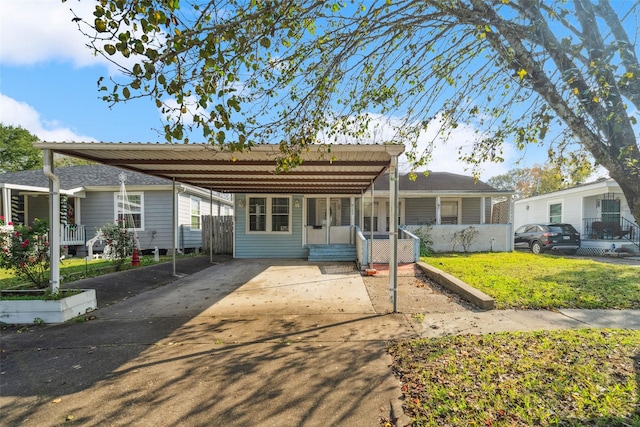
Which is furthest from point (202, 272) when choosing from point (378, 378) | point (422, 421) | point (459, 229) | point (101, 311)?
point (459, 229)

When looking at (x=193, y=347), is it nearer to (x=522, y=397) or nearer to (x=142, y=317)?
(x=142, y=317)

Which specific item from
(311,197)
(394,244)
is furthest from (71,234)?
(394,244)

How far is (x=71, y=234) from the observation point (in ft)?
43.4

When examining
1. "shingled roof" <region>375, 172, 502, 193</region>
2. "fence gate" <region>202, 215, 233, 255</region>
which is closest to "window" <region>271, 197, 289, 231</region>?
"fence gate" <region>202, 215, 233, 255</region>

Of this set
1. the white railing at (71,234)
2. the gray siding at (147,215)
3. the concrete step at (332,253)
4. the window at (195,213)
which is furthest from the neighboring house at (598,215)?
the white railing at (71,234)

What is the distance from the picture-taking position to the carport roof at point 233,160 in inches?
206

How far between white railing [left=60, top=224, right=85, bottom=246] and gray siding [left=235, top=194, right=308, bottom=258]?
22.8ft

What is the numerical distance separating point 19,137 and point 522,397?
1738 inches

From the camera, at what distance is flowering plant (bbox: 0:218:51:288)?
208 inches

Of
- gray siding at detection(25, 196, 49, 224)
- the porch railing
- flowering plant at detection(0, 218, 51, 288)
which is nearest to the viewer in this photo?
flowering plant at detection(0, 218, 51, 288)

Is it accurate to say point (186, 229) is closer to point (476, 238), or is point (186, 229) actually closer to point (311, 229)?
point (311, 229)

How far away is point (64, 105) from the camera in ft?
23.5

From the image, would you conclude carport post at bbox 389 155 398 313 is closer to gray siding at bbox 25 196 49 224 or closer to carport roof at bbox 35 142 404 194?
carport roof at bbox 35 142 404 194

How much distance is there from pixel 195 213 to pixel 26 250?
10.8 m
